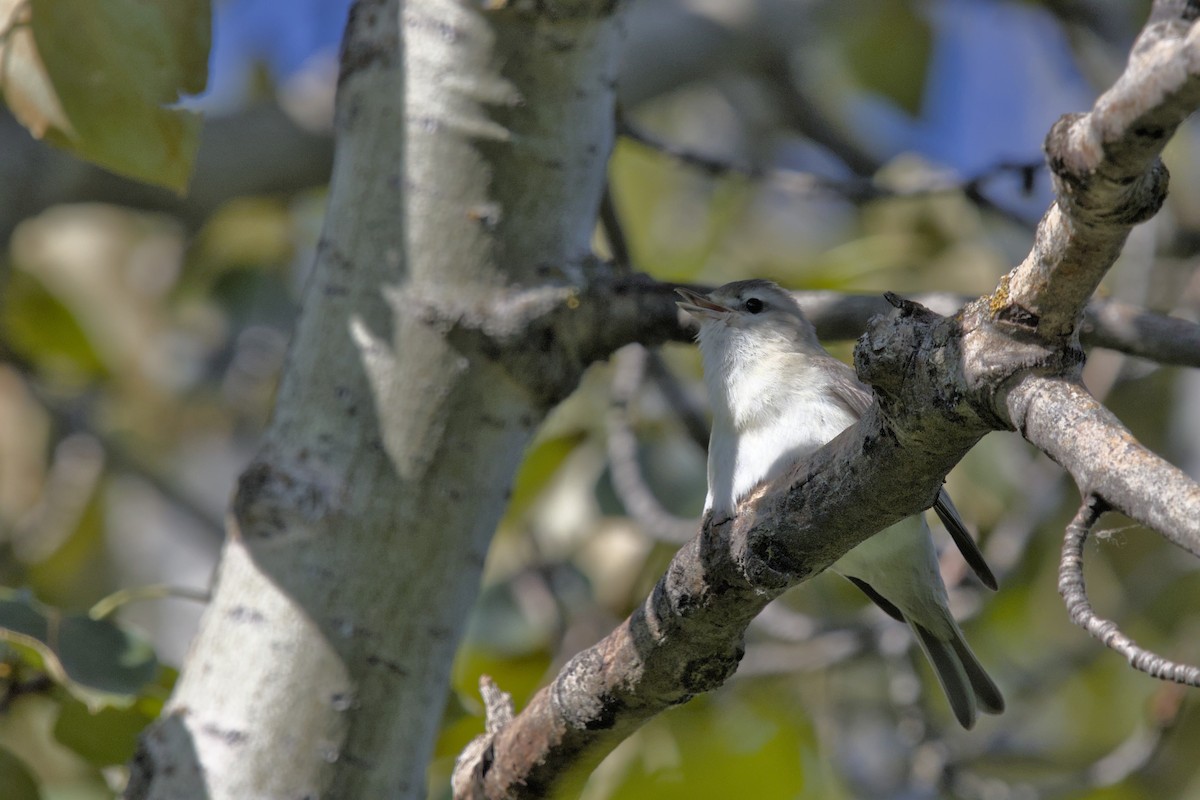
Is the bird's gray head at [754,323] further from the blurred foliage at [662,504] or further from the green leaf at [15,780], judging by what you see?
the green leaf at [15,780]

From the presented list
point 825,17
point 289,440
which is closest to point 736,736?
point 289,440

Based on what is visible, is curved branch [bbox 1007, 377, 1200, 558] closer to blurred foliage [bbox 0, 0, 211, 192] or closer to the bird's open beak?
the bird's open beak

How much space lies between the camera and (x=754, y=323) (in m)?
2.74

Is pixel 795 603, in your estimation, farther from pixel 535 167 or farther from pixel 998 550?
pixel 535 167

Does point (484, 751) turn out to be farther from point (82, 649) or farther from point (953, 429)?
point (953, 429)

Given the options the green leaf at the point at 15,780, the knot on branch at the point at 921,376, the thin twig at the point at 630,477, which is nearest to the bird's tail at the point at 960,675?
the thin twig at the point at 630,477

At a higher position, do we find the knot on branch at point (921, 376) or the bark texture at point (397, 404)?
the knot on branch at point (921, 376)

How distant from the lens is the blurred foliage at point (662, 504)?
8.26 ft

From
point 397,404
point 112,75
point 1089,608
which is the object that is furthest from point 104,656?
point 1089,608

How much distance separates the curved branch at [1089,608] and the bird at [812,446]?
101 centimetres

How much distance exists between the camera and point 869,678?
5129 millimetres

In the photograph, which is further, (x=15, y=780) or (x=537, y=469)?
(x=537, y=469)

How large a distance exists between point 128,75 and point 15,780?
116 cm

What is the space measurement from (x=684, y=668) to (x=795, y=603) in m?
3.10
